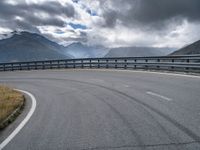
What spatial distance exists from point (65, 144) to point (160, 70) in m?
17.3

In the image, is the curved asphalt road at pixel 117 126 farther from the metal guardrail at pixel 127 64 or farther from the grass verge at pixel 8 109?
the metal guardrail at pixel 127 64

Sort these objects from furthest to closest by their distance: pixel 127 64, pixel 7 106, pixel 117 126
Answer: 1. pixel 127 64
2. pixel 7 106
3. pixel 117 126

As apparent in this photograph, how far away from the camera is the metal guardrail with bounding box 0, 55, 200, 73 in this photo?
1817 centimetres

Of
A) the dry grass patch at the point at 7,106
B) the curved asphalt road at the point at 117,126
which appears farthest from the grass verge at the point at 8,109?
the curved asphalt road at the point at 117,126

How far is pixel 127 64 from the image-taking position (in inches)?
1075

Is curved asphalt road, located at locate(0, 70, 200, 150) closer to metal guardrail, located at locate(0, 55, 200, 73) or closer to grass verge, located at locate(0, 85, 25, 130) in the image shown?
grass verge, located at locate(0, 85, 25, 130)

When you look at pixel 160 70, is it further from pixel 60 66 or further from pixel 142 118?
pixel 60 66

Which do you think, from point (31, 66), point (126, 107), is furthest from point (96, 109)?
point (31, 66)

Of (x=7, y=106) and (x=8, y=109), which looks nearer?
(x=8, y=109)

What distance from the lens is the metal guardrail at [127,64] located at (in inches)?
715

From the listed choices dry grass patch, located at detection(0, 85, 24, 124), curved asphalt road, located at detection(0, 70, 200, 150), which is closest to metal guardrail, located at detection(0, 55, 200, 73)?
curved asphalt road, located at detection(0, 70, 200, 150)

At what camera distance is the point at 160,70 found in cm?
2178

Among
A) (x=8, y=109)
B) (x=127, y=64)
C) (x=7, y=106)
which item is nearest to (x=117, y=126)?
(x=8, y=109)

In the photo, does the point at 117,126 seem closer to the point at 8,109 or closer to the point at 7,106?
the point at 8,109
